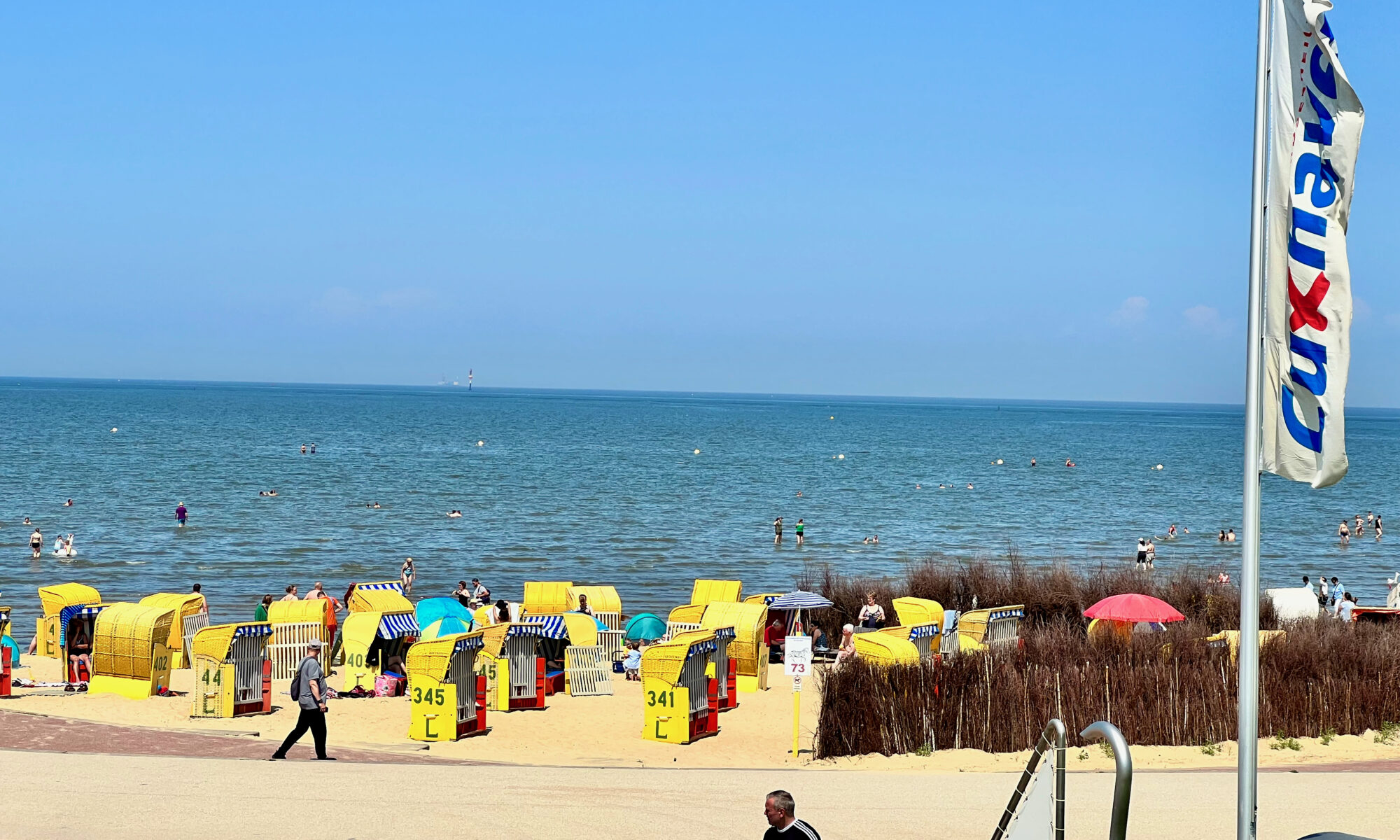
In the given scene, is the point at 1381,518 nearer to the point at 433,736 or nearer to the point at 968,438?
the point at 433,736

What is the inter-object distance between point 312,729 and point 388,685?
18.8 ft

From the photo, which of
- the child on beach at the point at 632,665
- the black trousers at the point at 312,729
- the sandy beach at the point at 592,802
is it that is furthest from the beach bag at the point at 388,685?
the sandy beach at the point at 592,802

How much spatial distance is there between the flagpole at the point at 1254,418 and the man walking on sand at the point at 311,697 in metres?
9.89

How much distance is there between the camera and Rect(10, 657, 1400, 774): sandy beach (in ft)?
46.8

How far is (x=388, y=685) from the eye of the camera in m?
19.7

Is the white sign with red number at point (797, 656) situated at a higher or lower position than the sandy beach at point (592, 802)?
higher

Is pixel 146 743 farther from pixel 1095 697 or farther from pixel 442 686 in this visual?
pixel 1095 697

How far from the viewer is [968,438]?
15475 centimetres

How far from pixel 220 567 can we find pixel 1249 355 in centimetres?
3793

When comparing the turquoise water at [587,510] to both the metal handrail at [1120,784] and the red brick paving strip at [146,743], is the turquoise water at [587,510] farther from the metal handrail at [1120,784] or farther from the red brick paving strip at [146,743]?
the metal handrail at [1120,784]

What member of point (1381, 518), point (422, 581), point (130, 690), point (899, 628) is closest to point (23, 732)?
point (130, 690)

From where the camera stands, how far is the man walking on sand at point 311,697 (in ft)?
45.2

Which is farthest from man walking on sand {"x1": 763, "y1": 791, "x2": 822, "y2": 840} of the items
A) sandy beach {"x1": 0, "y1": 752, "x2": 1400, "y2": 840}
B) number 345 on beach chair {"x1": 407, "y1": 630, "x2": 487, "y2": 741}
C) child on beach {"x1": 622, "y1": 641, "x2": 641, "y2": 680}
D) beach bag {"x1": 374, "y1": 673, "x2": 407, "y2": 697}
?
child on beach {"x1": 622, "y1": 641, "x2": 641, "y2": 680}

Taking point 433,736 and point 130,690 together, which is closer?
point 433,736
